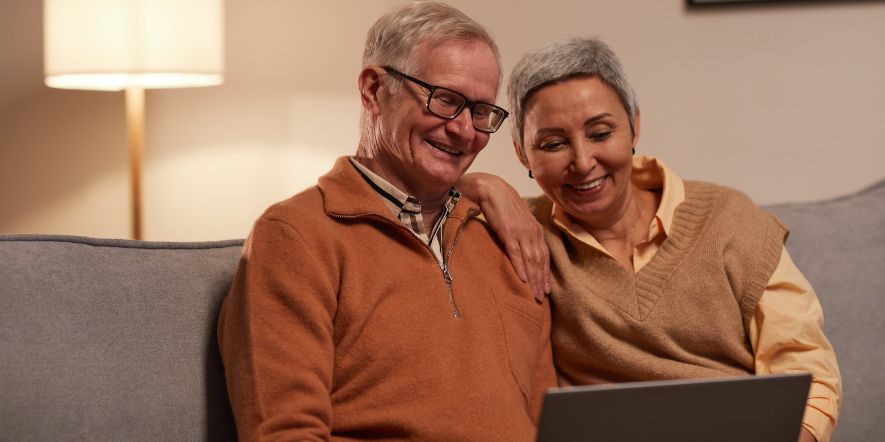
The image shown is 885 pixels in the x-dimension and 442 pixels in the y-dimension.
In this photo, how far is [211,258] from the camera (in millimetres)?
1682

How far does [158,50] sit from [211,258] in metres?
0.72

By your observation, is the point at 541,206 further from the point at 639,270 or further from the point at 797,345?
the point at 797,345

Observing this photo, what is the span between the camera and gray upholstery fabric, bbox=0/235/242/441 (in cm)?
139

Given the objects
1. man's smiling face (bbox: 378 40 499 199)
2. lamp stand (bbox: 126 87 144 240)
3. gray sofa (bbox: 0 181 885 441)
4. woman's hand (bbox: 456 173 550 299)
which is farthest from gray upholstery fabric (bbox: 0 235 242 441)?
lamp stand (bbox: 126 87 144 240)

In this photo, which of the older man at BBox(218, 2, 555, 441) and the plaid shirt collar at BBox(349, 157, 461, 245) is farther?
the plaid shirt collar at BBox(349, 157, 461, 245)

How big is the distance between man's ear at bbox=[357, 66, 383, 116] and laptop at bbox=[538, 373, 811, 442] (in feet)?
2.16

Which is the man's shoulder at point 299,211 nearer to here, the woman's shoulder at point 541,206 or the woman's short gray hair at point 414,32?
the woman's short gray hair at point 414,32

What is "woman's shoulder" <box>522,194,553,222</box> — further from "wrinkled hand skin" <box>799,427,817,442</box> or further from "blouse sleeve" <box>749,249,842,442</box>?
"wrinkled hand skin" <box>799,427,817,442</box>

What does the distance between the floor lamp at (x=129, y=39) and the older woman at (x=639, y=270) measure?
2.66ft

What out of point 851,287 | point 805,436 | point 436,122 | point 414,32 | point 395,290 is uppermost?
point 414,32

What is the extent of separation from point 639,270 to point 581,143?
0.82 ft

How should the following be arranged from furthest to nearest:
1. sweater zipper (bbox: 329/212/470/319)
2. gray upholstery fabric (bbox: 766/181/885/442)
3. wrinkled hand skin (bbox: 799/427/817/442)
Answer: gray upholstery fabric (bbox: 766/181/885/442)
wrinkled hand skin (bbox: 799/427/817/442)
sweater zipper (bbox: 329/212/470/319)

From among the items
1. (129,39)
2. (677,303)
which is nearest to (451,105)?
(677,303)

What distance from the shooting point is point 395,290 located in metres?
1.52
